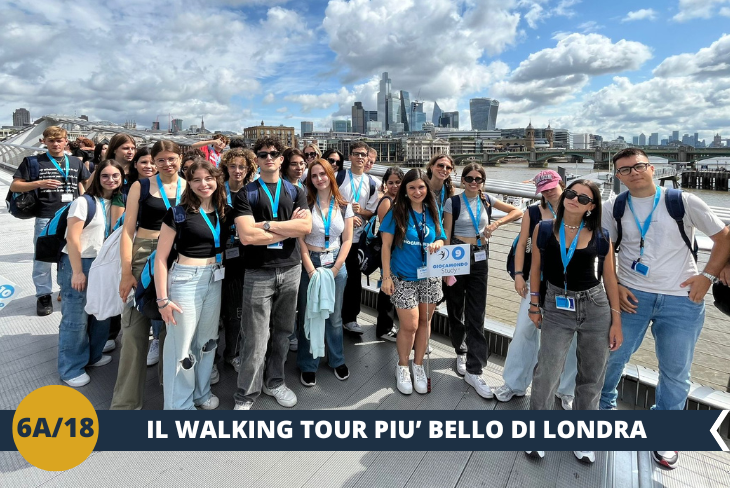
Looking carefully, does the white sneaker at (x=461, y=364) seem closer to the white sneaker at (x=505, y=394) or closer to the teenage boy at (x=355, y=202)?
the white sneaker at (x=505, y=394)

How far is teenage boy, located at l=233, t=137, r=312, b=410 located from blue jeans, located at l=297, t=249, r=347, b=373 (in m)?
0.21

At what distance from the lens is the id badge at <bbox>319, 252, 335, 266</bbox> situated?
2857 millimetres

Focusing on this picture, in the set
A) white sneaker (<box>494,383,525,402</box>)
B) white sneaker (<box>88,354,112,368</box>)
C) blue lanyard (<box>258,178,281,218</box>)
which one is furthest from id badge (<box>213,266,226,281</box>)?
white sneaker (<box>494,383,525,402</box>)

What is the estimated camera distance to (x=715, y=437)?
2.17 meters

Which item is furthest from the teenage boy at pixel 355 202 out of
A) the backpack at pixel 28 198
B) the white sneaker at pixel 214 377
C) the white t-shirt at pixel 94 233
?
the backpack at pixel 28 198

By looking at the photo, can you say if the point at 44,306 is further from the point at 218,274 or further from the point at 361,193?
the point at 361,193

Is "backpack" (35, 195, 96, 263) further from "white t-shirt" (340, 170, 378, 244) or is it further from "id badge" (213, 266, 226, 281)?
"white t-shirt" (340, 170, 378, 244)

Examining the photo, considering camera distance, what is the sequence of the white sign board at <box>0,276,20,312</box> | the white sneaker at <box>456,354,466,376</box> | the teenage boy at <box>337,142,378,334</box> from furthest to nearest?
the teenage boy at <box>337,142,378,334</box>
the white sneaker at <box>456,354,466,376</box>
the white sign board at <box>0,276,20,312</box>

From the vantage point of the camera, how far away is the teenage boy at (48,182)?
3.79 m

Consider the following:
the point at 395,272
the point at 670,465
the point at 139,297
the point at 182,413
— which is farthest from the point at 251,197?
the point at 670,465

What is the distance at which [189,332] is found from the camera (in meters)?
2.35

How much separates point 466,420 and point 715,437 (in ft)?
4.32

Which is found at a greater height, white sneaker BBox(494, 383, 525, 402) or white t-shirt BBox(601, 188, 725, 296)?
white t-shirt BBox(601, 188, 725, 296)

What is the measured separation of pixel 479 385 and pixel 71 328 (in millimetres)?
2953
